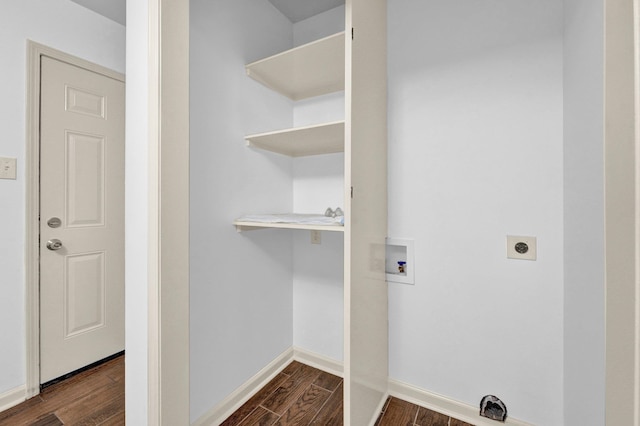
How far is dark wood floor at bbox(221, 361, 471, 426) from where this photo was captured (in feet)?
4.80

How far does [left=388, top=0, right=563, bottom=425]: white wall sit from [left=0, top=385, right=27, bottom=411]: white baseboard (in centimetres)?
212

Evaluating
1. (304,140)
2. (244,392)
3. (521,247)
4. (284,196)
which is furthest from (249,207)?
(521,247)

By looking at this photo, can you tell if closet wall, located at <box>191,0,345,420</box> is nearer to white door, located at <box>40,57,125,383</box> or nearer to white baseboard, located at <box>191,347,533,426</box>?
white baseboard, located at <box>191,347,533,426</box>

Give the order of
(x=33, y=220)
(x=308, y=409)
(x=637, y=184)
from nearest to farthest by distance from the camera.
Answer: (x=637, y=184), (x=308, y=409), (x=33, y=220)

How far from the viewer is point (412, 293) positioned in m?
1.60

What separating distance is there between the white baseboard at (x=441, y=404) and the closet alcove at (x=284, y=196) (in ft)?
0.30

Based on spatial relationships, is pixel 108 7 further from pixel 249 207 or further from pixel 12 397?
pixel 12 397

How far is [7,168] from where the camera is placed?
1.57m

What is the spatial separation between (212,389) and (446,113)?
1.87m

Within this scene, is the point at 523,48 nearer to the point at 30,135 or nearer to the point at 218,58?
the point at 218,58

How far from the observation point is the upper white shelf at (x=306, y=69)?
141cm

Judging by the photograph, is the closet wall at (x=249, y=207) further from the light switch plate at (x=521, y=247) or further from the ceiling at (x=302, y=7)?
the light switch plate at (x=521, y=247)

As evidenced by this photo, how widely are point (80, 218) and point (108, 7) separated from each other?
1.41 metres

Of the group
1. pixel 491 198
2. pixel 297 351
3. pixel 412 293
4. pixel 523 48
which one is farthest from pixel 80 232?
pixel 523 48
